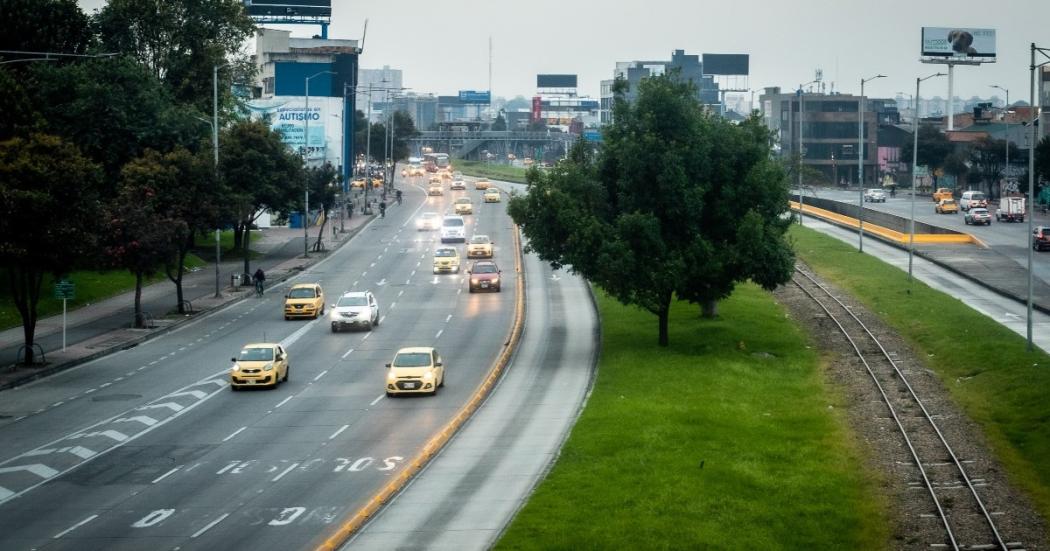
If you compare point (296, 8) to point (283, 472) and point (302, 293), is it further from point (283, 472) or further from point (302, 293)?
point (283, 472)

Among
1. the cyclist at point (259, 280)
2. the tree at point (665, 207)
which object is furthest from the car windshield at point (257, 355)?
the cyclist at point (259, 280)

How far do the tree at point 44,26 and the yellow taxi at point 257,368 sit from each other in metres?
43.7

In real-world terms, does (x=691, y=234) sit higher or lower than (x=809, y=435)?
higher

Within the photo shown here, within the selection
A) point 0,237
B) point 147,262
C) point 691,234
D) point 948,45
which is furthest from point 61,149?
point 948,45

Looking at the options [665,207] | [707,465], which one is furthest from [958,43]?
[707,465]

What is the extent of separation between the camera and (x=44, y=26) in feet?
282

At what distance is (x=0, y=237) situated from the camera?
48719 millimetres

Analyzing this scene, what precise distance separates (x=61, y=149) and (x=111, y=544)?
1097 inches

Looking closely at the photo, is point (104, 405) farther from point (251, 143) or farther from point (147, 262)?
point (251, 143)

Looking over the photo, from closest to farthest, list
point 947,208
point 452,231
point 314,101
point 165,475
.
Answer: point 165,475 → point 452,231 → point 947,208 → point 314,101

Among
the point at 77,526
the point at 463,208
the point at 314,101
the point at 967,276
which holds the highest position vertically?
the point at 314,101

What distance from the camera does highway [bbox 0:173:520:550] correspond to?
28.9 m

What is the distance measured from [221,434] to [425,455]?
22.3 feet

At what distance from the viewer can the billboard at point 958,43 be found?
7338 inches
